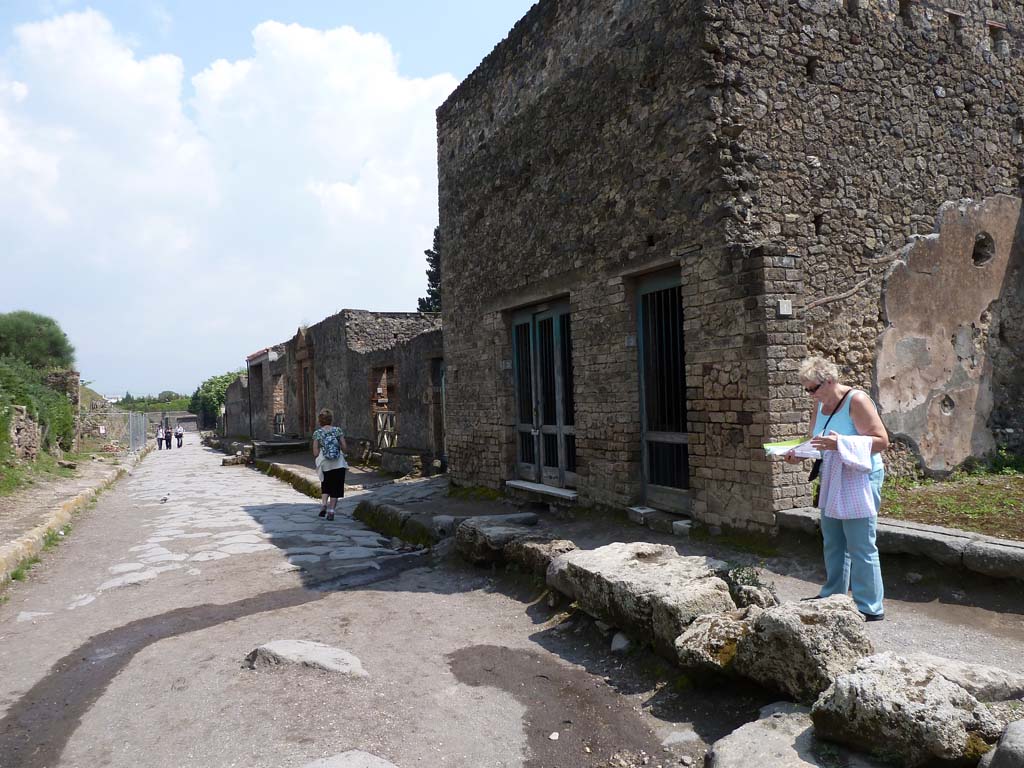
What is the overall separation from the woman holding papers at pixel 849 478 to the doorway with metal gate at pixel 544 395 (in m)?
3.92

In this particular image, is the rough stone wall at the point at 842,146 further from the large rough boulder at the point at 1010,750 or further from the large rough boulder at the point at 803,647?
the large rough boulder at the point at 1010,750

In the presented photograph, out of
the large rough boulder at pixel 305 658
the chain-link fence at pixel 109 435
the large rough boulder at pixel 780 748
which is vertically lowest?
the large rough boulder at pixel 305 658

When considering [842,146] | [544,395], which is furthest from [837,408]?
[544,395]

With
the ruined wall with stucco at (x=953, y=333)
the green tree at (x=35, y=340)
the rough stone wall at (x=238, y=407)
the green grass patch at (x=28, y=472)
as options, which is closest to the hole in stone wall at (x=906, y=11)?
the ruined wall with stucco at (x=953, y=333)

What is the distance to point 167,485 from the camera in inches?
607

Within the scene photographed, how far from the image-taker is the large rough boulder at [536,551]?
550cm

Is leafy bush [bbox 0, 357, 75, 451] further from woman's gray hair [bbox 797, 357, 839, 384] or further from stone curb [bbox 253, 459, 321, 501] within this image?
woman's gray hair [bbox 797, 357, 839, 384]

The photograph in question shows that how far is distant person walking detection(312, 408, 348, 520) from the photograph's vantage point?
9680 mm

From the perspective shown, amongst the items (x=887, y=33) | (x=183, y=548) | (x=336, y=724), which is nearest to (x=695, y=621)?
(x=336, y=724)

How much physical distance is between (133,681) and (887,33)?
295 inches

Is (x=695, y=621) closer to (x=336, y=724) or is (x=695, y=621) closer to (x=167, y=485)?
(x=336, y=724)

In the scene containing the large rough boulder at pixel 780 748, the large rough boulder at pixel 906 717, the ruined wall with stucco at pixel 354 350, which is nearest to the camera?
the large rough boulder at pixel 906 717

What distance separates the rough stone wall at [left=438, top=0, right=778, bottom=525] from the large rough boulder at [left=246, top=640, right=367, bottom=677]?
3.08 meters

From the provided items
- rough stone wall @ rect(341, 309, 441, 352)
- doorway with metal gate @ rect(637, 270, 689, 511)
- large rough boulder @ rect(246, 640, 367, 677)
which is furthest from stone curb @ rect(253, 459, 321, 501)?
large rough boulder @ rect(246, 640, 367, 677)
